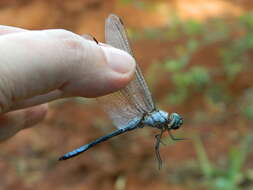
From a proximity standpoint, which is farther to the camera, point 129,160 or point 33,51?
point 129,160

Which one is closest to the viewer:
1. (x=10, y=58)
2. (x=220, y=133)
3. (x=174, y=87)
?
(x=10, y=58)

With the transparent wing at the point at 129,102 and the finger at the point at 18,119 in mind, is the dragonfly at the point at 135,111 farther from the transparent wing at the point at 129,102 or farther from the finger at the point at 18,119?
the finger at the point at 18,119

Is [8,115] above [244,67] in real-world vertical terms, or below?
above

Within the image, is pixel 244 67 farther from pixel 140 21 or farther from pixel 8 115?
pixel 8 115

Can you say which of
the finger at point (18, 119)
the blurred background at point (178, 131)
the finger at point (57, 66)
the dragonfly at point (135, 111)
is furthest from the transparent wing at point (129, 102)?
the blurred background at point (178, 131)

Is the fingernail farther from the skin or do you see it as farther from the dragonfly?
the dragonfly

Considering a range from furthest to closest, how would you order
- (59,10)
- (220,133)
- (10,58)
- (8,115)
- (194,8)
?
(59,10), (194,8), (220,133), (8,115), (10,58)

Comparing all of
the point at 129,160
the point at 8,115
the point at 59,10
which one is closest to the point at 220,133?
the point at 129,160
